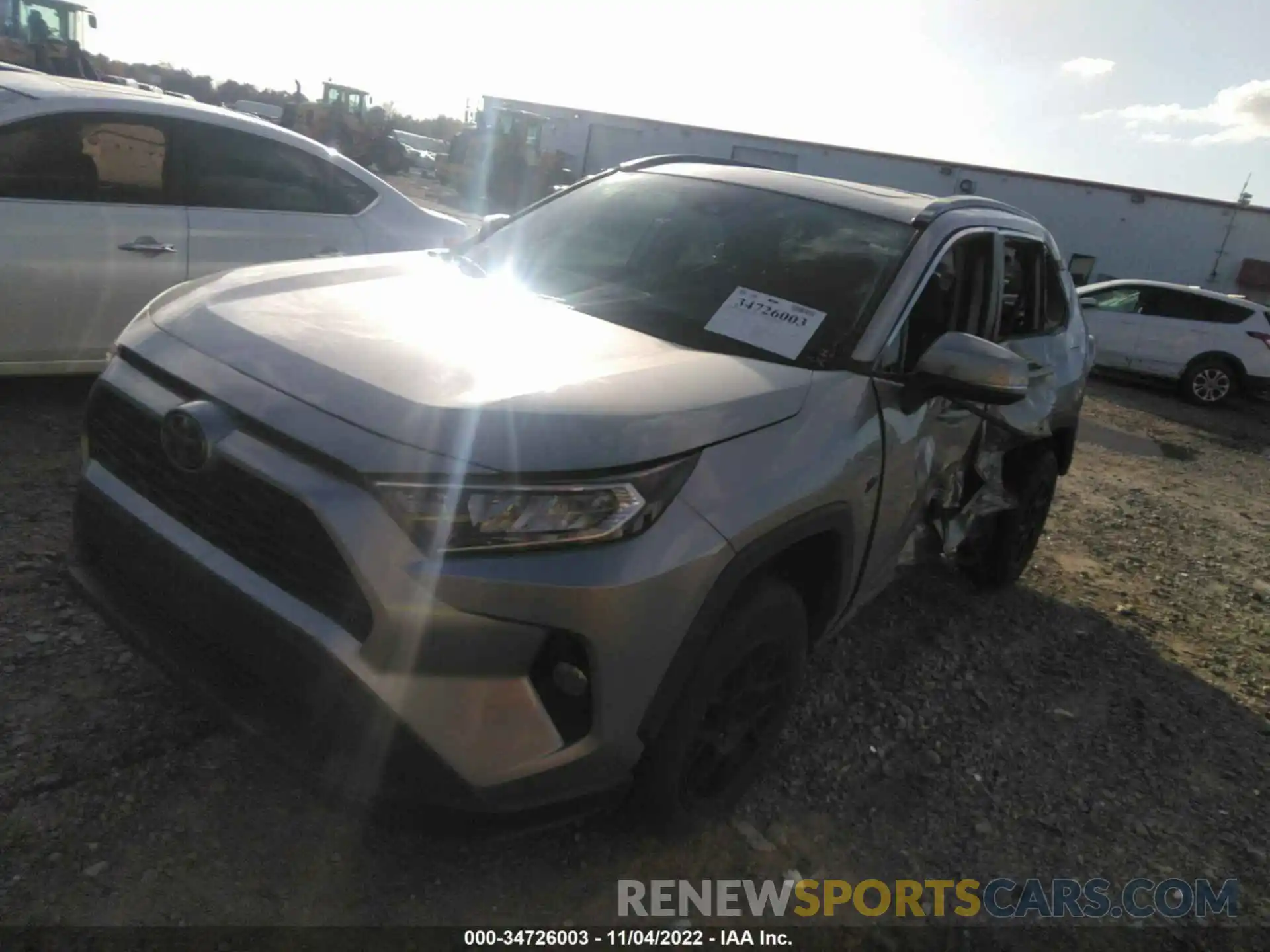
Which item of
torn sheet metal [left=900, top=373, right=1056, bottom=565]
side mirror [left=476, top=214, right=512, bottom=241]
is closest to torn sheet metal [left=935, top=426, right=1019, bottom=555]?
torn sheet metal [left=900, top=373, right=1056, bottom=565]

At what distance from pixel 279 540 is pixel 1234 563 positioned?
6121 mm

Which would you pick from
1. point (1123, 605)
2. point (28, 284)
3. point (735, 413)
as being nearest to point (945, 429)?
point (735, 413)

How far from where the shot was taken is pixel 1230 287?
22.9 meters

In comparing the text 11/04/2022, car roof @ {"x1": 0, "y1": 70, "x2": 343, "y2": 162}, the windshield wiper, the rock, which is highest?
car roof @ {"x1": 0, "y1": 70, "x2": 343, "y2": 162}

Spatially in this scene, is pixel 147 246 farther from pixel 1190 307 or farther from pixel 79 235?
pixel 1190 307

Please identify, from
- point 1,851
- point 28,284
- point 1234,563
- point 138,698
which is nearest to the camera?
point 1,851

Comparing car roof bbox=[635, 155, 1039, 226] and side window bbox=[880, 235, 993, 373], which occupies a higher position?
car roof bbox=[635, 155, 1039, 226]

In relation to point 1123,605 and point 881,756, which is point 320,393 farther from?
point 1123,605

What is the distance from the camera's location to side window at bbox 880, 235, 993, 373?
2.89 metres

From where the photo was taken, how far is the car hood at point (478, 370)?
6.44ft

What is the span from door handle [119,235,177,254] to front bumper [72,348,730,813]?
2859 mm

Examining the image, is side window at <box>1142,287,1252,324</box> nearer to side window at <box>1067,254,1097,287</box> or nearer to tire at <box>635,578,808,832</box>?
side window at <box>1067,254,1097,287</box>

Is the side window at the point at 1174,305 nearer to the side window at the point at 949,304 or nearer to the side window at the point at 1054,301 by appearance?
the side window at the point at 1054,301

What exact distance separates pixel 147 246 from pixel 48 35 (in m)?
20.3
